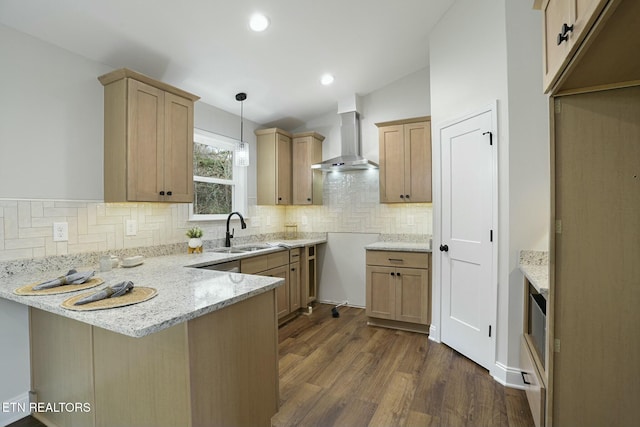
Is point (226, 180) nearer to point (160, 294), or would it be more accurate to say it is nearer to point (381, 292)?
point (381, 292)

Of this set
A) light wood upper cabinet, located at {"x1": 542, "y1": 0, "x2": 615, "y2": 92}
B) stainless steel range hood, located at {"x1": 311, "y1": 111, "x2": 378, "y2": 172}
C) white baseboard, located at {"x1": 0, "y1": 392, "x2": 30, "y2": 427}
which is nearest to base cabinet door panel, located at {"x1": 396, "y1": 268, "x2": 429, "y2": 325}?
stainless steel range hood, located at {"x1": 311, "y1": 111, "x2": 378, "y2": 172}

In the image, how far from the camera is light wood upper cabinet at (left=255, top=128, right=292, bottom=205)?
13.1 ft

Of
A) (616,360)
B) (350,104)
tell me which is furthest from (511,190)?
(350,104)

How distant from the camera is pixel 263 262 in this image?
124 inches

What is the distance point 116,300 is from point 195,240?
1.68 meters

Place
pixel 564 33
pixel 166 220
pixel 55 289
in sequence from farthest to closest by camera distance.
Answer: pixel 166 220, pixel 55 289, pixel 564 33

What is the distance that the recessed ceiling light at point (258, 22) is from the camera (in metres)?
2.34

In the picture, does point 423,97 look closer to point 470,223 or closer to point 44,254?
point 470,223

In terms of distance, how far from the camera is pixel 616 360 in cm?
138

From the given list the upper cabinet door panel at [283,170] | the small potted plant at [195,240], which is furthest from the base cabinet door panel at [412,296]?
the small potted plant at [195,240]

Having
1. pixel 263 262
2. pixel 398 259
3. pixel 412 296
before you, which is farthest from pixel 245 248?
pixel 412 296

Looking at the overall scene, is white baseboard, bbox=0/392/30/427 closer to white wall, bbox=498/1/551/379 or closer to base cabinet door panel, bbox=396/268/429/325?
base cabinet door panel, bbox=396/268/429/325

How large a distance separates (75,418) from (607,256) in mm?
2769

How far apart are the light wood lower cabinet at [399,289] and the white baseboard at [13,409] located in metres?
2.82
